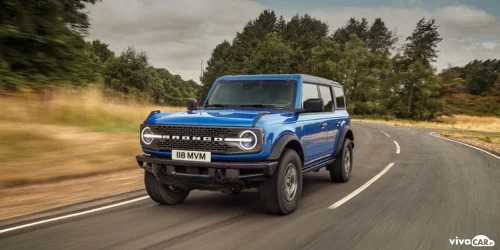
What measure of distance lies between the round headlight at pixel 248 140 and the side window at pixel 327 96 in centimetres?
266

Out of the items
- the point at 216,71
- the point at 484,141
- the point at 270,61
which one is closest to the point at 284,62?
the point at 270,61

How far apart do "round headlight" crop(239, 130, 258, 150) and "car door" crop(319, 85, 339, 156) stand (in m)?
2.18

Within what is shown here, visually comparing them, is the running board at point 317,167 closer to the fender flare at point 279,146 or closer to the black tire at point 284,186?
the black tire at point 284,186

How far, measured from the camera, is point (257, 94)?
6.01 meters

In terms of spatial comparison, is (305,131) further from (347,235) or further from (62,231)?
(62,231)

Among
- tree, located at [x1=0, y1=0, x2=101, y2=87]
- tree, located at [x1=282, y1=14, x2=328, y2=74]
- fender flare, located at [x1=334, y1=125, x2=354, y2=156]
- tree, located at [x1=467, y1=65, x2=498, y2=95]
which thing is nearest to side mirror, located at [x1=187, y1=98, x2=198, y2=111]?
fender flare, located at [x1=334, y1=125, x2=354, y2=156]

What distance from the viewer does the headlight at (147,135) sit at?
5094 mm

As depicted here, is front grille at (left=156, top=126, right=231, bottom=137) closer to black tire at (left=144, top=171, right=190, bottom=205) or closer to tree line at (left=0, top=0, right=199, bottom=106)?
black tire at (left=144, top=171, right=190, bottom=205)

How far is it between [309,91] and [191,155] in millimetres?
2462

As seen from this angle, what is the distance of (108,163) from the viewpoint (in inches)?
336

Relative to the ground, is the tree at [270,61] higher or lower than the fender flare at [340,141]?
higher

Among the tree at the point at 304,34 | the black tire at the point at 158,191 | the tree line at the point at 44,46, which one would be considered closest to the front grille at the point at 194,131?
the black tire at the point at 158,191

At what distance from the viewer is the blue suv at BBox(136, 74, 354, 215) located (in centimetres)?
455

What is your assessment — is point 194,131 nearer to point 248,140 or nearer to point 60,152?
point 248,140
